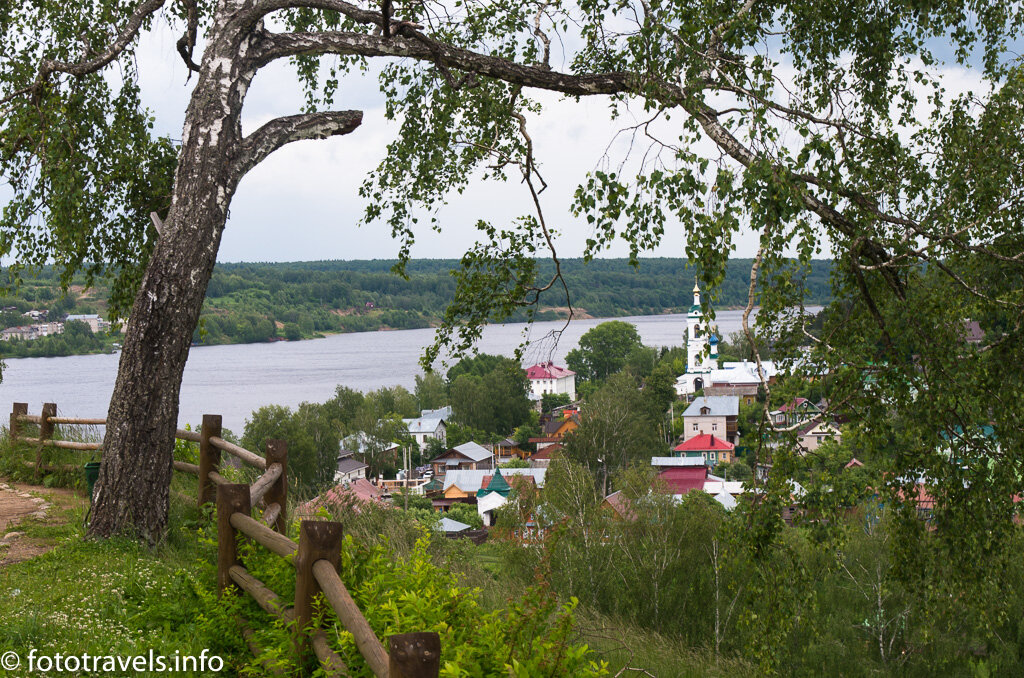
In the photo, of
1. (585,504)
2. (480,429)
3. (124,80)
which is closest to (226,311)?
(480,429)

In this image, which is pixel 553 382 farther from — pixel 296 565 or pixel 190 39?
pixel 296 565

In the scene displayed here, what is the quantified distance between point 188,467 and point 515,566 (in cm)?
1415

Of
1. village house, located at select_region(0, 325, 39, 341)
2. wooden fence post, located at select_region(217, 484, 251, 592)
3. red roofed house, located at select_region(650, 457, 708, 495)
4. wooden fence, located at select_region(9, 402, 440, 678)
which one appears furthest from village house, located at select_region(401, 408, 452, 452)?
wooden fence post, located at select_region(217, 484, 251, 592)

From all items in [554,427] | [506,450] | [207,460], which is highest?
[207,460]

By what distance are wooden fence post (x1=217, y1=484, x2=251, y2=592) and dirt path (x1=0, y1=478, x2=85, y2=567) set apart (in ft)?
6.56

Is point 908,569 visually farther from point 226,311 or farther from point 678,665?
point 226,311

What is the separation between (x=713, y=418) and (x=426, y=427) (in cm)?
2373

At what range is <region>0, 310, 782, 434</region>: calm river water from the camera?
204 ft

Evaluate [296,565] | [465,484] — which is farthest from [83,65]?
[465,484]

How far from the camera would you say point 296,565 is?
298 cm

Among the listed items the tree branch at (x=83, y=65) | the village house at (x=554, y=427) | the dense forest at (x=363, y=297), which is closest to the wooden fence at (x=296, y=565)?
the tree branch at (x=83, y=65)

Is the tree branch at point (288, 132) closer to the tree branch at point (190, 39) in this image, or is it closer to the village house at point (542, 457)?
the tree branch at point (190, 39)

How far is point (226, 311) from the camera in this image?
279 ft

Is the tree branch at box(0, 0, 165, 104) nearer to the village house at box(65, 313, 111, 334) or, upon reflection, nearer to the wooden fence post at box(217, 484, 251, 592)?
the wooden fence post at box(217, 484, 251, 592)
